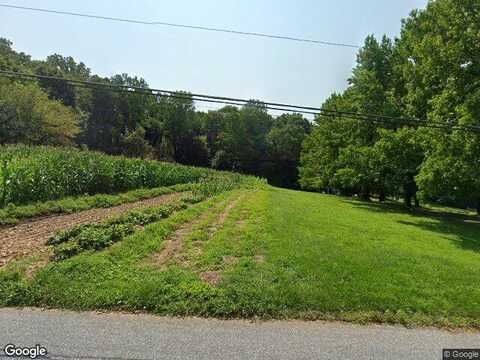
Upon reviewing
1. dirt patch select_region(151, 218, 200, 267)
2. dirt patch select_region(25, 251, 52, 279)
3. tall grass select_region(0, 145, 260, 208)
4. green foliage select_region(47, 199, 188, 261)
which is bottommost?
dirt patch select_region(25, 251, 52, 279)

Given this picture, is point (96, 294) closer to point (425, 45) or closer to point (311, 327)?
point (311, 327)

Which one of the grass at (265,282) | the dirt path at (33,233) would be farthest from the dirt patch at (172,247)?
the dirt path at (33,233)

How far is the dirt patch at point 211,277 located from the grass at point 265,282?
0.06 metres

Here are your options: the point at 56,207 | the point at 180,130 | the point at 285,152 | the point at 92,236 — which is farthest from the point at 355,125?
the point at 180,130

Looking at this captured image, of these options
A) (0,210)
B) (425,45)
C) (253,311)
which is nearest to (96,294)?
(253,311)

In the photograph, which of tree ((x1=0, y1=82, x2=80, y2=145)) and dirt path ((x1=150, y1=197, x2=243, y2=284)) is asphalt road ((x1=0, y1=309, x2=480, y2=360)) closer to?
dirt path ((x1=150, y1=197, x2=243, y2=284))

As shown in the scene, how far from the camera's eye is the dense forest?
11945mm

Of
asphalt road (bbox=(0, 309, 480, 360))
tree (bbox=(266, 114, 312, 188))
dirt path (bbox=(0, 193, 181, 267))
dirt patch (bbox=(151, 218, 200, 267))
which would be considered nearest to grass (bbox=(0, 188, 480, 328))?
dirt patch (bbox=(151, 218, 200, 267))

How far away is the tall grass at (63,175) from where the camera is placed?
10047 millimetres

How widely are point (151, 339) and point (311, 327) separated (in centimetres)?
202

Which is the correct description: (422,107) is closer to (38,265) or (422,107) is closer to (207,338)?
(207,338)

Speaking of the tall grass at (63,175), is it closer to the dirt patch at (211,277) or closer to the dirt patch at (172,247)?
the dirt patch at (172,247)

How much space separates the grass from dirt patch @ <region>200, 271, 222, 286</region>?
2.5 inches

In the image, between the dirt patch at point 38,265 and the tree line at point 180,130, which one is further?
the tree line at point 180,130
